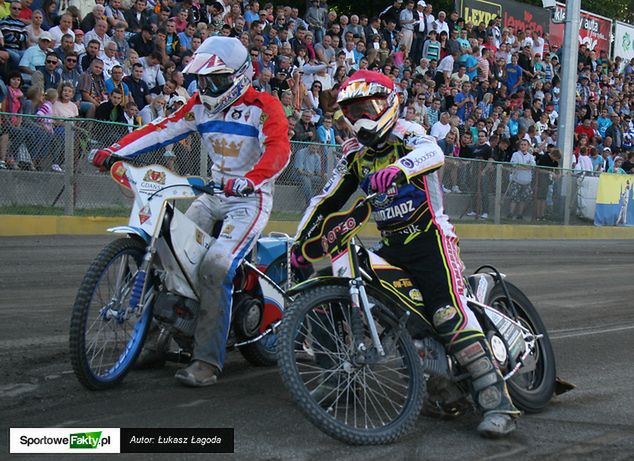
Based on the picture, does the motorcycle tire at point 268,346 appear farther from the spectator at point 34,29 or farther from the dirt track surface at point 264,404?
the spectator at point 34,29

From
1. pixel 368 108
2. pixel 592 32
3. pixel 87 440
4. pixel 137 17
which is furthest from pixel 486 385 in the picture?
pixel 592 32

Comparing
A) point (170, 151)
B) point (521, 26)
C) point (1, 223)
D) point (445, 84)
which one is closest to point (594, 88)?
point (521, 26)

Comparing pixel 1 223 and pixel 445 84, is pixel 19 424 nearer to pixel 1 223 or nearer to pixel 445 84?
pixel 1 223

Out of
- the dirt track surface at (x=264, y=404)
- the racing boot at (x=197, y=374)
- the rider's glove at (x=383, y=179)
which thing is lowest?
the dirt track surface at (x=264, y=404)

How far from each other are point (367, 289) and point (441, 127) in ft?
54.5

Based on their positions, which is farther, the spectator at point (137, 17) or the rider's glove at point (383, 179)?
the spectator at point (137, 17)

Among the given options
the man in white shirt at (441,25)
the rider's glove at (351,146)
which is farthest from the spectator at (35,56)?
the man in white shirt at (441,25)

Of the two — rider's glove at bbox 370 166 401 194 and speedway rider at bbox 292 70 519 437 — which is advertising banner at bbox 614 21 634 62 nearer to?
speedway rider at bbox 292 70 519 437

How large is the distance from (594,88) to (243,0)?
14.8 meters

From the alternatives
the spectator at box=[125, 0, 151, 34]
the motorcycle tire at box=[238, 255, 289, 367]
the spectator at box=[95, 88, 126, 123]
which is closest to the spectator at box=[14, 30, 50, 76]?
the spectator at box=[95, 88, 126, 123]

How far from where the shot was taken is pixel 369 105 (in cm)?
495

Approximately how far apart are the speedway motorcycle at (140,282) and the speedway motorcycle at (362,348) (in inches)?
38.4

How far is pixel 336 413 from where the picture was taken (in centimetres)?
469

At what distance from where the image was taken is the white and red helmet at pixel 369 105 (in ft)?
16.1
